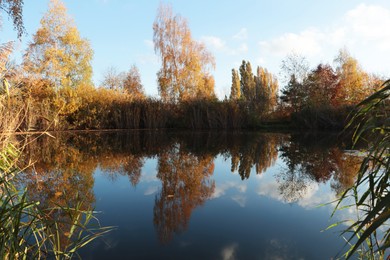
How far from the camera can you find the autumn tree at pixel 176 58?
23.0 meters

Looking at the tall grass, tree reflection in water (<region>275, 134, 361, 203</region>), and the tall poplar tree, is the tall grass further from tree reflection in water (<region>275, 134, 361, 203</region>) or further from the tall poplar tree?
the tall poplar tree

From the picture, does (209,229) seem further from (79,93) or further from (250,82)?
(250,82)

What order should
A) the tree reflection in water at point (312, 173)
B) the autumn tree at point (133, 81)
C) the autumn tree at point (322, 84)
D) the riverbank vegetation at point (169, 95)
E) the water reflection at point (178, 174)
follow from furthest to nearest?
the autumn tree at point (133, 81) < the autumn tree at point (322, 84) < the riverbank vegetation at point (169, 95) < the tree reflection in water at point (312, 173) < the water reflection at point (178, 174)

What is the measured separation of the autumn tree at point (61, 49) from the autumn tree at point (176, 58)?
5935 millimetres

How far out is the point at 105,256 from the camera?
202 centimetres

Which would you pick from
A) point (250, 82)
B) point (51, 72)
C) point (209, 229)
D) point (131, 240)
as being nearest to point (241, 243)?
point (209, 229)

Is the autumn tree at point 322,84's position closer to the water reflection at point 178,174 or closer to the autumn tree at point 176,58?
the autumn tree at point 176,58

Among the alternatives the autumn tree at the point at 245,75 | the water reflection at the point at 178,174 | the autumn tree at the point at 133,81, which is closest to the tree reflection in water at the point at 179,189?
the water reflection at the point at 178,174

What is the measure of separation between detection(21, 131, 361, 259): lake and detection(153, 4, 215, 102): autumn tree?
17202 mm

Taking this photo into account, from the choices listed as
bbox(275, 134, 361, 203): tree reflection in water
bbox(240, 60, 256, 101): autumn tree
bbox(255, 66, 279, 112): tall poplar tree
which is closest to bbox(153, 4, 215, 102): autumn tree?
bbox(255, 66, 279, 112): tall poplar tree

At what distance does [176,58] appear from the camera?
2339cm

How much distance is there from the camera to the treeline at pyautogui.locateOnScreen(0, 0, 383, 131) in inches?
597

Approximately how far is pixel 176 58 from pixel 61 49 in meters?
8.99

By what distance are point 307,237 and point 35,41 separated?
74.3 ft
